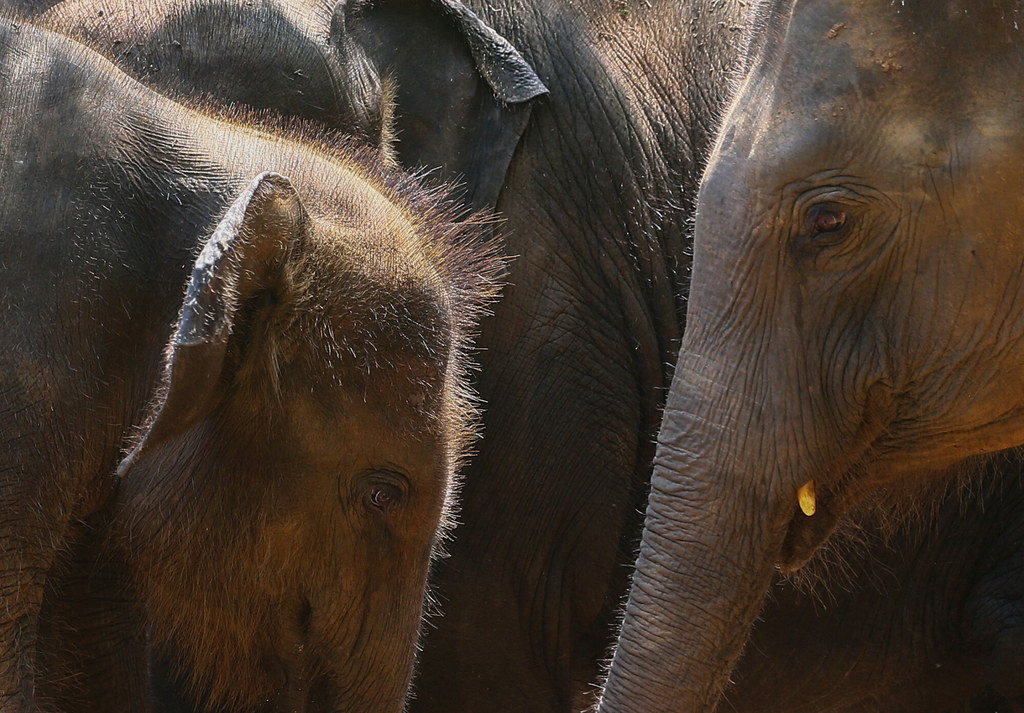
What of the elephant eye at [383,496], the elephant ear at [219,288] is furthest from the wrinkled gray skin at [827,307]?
the elephant ear at [219,288]

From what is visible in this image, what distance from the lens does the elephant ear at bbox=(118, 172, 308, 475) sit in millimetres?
2373

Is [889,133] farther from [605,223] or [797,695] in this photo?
[797,695]

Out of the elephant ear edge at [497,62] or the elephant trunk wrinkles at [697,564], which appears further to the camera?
the elephant ear edge at [497,62]

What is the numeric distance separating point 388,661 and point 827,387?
965 mm

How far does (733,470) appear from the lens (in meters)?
2.87

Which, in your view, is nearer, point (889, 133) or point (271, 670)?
point (889, 133)

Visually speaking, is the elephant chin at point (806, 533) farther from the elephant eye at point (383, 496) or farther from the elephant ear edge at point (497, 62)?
the elephant ear edge at point (497, 62)

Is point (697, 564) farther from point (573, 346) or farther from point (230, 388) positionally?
point (573, 346)

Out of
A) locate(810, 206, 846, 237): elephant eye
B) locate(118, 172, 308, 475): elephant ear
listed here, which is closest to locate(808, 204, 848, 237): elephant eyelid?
locate(810, 206, 846, 237): elephant eye

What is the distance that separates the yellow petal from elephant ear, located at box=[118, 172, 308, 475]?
3.24 feet

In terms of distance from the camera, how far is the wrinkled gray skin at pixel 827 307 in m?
2.74

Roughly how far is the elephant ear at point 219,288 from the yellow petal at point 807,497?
3.24 ft

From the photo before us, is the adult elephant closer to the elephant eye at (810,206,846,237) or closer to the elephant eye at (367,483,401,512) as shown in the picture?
the elephant eye at (367,483,401,512)

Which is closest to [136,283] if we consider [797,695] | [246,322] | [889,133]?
[246,322]
